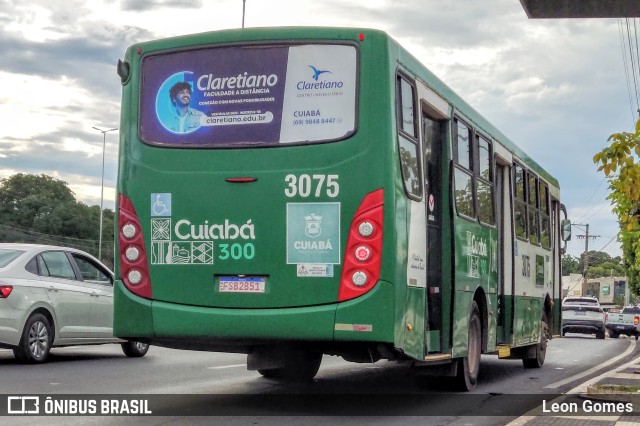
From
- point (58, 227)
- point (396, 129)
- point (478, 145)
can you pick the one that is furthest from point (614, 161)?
point (58, 227)

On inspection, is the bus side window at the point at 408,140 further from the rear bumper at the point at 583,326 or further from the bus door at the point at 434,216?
the rear bumper at the point at 583,326

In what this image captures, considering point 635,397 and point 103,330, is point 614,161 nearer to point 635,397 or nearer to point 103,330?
point 635,397

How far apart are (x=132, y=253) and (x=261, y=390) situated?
282 cm

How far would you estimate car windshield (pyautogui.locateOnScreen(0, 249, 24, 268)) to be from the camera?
14.1 metres

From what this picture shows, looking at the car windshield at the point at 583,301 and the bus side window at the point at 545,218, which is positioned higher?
the bus side window at the point at 545,218

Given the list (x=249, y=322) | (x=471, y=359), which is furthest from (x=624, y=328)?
(x=249, y=322)

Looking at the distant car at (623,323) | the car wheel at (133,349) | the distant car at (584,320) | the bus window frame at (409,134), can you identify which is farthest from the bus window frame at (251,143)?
the distant car at (623,323)

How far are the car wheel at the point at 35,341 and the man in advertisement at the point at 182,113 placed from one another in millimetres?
5483

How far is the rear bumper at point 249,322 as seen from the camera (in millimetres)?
8641

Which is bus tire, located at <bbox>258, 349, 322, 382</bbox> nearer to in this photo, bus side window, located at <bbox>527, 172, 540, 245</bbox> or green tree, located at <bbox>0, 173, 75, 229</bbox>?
bus side window, located at <bbox>527, 172, 540, 245</bbox>

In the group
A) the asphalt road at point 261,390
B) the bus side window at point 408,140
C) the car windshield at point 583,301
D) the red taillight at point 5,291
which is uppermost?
the bus side window at point 408,140

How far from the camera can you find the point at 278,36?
365 inches

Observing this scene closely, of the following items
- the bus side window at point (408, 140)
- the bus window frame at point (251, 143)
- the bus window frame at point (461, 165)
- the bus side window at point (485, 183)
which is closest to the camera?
the bus window frame at point (251, 143)

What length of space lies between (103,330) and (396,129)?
801 cm
